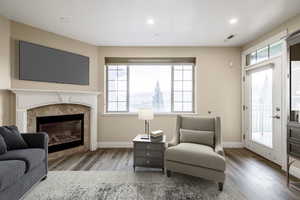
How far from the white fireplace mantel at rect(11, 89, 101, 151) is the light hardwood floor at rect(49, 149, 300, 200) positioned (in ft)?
2.28

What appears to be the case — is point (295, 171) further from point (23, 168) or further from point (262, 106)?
point (23, 168)

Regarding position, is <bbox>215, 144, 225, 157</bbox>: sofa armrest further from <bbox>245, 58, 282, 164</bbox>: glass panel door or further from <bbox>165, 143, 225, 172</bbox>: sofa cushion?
<bbox>245, 58, 282, 164</bbox>: glass panel door

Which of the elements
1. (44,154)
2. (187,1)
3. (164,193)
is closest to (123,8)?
(187,1)

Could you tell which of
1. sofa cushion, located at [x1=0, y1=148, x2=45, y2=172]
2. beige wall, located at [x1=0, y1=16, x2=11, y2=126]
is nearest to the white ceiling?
beige wall, located at [x1=0, y1=16, x2=11, y2=126]

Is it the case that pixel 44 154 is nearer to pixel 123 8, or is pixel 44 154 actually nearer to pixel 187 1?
pixel 123 8

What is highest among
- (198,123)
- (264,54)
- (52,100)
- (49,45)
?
(49,45)

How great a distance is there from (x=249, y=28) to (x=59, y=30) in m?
3.87

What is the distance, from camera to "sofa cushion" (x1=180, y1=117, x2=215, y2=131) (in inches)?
117

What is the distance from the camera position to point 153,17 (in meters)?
2.83

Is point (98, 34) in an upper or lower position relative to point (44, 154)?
upper

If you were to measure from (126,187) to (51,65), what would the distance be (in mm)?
2879

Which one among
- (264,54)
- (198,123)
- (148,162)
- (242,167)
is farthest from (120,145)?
(264,54)

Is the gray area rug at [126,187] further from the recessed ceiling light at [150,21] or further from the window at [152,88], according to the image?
the recessed ceiling light at [150,21]

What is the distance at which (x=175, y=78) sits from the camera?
4492 mm
